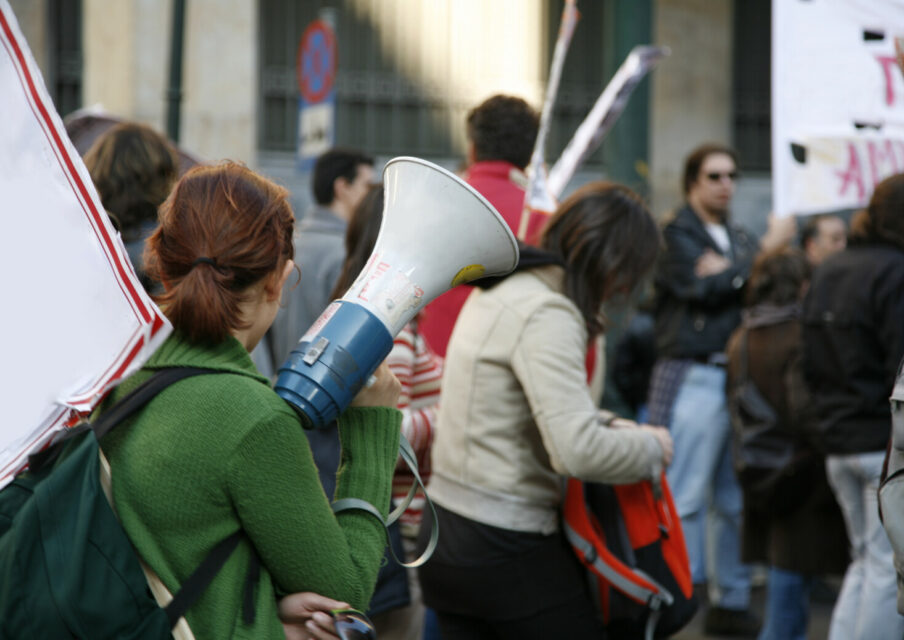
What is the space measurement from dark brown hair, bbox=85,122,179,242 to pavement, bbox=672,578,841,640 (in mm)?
3078

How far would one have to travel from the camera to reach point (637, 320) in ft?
23.3

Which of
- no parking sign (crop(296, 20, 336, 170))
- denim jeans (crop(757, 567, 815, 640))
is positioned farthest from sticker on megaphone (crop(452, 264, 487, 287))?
no parking sign (crop(296, 20, 336, 170))

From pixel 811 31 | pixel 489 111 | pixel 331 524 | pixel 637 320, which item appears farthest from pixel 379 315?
pixel 637 320

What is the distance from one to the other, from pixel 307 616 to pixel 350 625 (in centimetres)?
7

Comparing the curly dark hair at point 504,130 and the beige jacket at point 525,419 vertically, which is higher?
the curly dark hair at point 504,130

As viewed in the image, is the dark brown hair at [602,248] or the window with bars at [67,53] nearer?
the dark brown hair at [602,248]

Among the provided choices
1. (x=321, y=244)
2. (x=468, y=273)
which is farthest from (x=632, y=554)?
(x=321, y=244)

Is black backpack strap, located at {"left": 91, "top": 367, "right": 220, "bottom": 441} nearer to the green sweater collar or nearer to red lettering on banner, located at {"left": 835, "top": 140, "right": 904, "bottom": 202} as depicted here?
the green sweater collar

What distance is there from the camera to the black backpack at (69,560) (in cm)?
173

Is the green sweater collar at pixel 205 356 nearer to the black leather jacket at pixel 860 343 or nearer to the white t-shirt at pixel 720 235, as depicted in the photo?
the black leather jacket at pixel 860 343

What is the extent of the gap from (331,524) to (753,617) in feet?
14.2

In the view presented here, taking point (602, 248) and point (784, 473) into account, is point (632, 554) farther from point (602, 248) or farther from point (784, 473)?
point (784, 473)

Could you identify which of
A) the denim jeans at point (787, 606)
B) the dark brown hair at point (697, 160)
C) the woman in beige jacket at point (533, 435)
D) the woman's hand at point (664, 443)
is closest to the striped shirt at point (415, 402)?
the woman in beige jacket at point (533, 435)

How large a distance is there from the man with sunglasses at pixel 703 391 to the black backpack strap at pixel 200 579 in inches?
159
